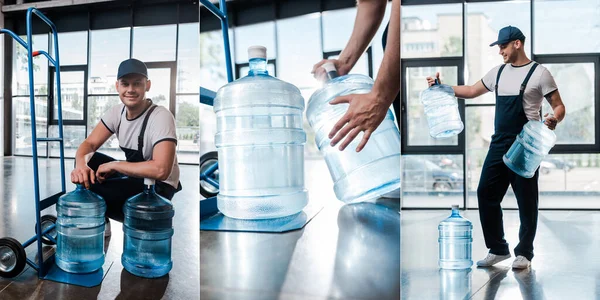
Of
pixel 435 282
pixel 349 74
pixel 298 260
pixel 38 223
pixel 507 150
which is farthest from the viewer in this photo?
pixel 435 282

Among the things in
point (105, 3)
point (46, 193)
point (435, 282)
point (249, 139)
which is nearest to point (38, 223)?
point (46, 193)

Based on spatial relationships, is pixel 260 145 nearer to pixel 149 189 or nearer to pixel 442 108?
pixel 149 189

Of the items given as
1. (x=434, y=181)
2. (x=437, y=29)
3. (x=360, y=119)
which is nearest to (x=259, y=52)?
(x=360, y=119)

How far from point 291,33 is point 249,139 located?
12.9 inches

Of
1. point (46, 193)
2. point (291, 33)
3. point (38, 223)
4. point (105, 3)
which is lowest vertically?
point (38, 223)

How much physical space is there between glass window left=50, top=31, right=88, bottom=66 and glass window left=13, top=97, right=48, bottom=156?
0.19 m

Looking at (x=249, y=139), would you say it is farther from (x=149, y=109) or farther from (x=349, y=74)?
(x=149, y=109)

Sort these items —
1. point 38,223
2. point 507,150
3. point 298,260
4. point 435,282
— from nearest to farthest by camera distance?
point 298,260, point 38,223, point 507,150, point 435,282

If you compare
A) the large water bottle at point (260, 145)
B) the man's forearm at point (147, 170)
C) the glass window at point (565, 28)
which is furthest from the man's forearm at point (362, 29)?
the glass window at point (565, 28)

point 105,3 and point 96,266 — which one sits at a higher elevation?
point 105,3

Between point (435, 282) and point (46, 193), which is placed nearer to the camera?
point (46, 193)

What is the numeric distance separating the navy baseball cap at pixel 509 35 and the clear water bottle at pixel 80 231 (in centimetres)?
197

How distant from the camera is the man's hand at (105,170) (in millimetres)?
1749

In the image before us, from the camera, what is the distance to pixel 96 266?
1.84 meters
